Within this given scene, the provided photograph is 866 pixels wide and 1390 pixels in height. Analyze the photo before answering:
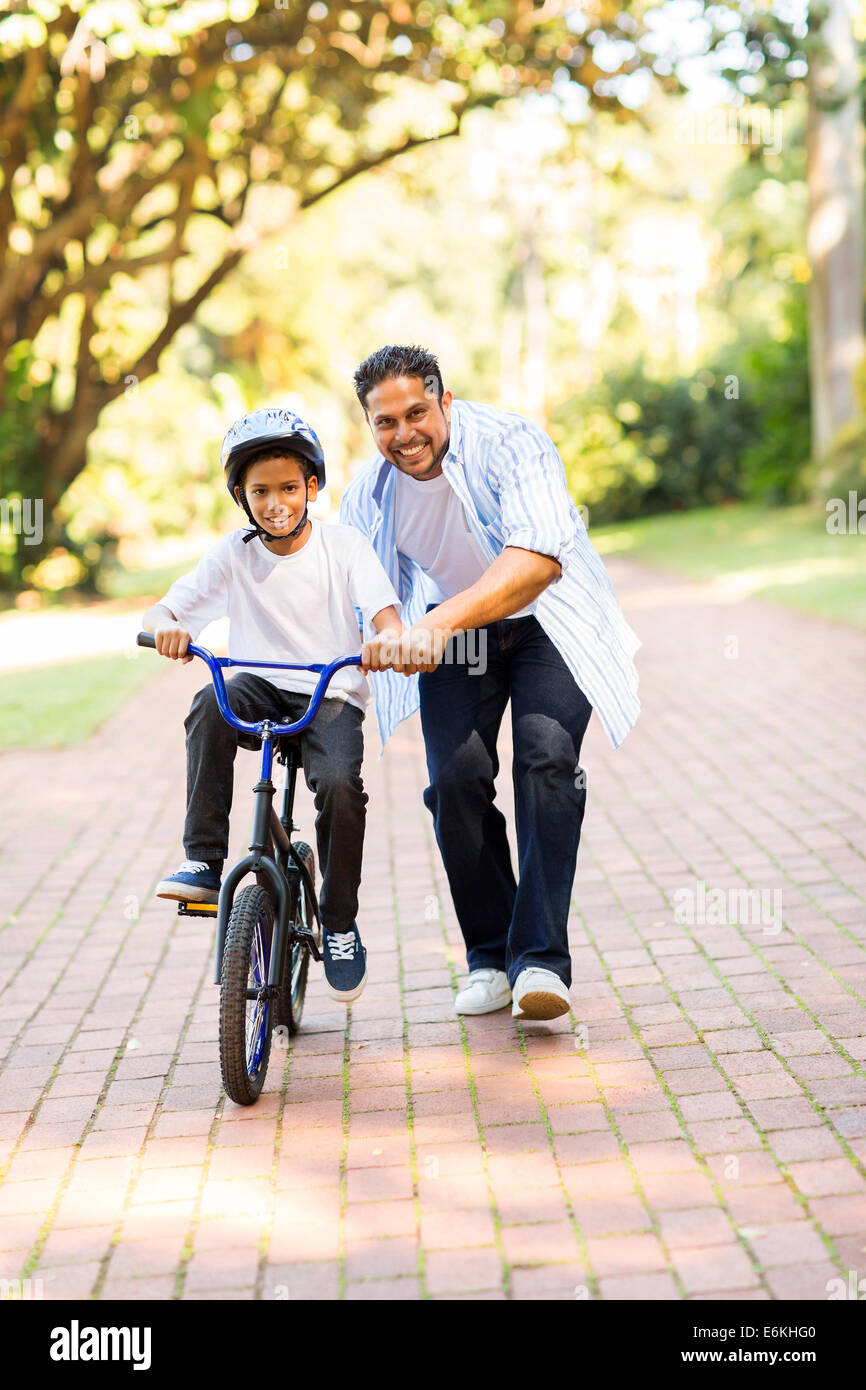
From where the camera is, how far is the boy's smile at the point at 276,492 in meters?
4.09

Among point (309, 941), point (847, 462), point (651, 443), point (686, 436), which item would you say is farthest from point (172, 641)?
point (686, 436)

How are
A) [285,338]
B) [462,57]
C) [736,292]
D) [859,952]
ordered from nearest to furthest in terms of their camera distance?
1. [859,952]
2. [462,57]
3. [285,338]
4. [736,292]

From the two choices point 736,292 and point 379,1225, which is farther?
point 736,292

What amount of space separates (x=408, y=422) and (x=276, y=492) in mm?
416

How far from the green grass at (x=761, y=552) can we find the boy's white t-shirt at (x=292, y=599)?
981cm

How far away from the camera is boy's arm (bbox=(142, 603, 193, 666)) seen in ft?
13.2

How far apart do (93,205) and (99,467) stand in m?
16.2

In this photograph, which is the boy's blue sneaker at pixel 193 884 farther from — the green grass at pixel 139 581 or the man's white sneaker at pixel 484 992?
the green grass at pixel 139 581

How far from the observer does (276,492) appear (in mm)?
4105

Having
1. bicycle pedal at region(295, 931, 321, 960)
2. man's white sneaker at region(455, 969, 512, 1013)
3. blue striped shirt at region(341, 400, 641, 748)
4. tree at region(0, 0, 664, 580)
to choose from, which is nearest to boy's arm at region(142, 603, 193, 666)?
blue striped shirt at region(341, 400, 641, 748)
